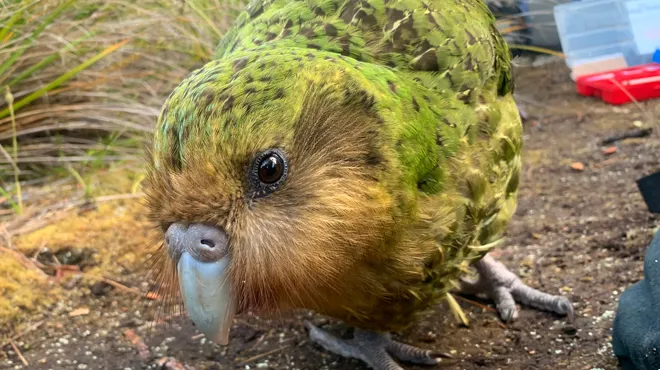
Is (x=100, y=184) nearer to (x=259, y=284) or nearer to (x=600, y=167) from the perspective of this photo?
(x=259, y=284)

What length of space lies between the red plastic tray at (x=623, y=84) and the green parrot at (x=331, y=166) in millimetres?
1170

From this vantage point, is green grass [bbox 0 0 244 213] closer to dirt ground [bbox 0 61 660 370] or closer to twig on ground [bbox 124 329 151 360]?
dirt ground [bbox 0 61 660 370]

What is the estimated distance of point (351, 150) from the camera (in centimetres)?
178

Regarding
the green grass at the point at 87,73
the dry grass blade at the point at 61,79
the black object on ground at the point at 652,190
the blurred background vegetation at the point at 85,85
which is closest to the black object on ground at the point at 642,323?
the black object on ground at the point at 652,190

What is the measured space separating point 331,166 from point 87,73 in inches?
115

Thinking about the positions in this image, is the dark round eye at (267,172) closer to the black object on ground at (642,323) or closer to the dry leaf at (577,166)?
the black object on ground at (642,323)

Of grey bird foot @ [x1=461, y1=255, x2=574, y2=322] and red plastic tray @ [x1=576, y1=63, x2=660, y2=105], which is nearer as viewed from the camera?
grey bird foot @ [x1=461, y1=255, x2=574, y2=322]

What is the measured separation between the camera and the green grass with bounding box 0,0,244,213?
3875 mm

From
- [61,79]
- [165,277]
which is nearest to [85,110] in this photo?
[61,79]

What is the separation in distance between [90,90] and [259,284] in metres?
2.87

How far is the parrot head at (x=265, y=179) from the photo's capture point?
1.69 m

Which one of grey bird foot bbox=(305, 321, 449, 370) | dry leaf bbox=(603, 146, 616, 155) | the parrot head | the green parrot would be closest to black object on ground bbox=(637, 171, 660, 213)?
the green parrot

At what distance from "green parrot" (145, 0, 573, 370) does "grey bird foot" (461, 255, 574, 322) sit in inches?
21.3

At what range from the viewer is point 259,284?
180 centimetres
